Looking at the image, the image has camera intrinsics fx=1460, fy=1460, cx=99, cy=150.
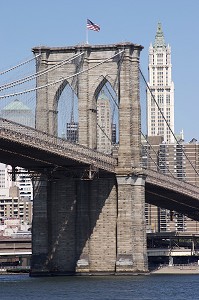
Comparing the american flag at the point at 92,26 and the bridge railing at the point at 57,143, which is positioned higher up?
the american flag at the point at 92,26

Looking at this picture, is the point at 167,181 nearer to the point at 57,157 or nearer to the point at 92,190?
the point at 92,190

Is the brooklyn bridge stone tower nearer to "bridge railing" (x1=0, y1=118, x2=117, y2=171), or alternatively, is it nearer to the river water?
"bridge railing" (x1=0, y1=118, x2=117, y2=171)

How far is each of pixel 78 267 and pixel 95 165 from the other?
8820 millimetres

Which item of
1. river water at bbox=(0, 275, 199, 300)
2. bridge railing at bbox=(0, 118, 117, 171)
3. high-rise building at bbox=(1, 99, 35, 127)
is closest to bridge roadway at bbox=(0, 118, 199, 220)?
bridge railing at bbox=(0, 118, 117, 171)

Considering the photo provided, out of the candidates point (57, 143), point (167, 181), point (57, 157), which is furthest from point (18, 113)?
point (167, 181)

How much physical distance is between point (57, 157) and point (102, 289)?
1286 cm

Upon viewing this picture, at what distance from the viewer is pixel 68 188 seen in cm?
10012

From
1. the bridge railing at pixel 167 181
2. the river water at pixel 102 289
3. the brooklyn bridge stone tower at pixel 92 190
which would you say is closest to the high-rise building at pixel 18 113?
the brooklyn bridge stone tower at pixel 92 190

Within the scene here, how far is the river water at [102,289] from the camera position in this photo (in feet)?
247

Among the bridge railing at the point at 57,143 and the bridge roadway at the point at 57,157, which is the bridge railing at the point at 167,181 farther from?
the bridge railing at the point at 57,143

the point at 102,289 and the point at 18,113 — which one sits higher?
the point at 18,113

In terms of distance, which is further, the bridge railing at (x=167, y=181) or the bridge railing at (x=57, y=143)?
the bridge railing at (x=167, y=181)

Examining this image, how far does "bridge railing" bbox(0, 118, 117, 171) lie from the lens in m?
84.7

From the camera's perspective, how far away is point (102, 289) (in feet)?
265
